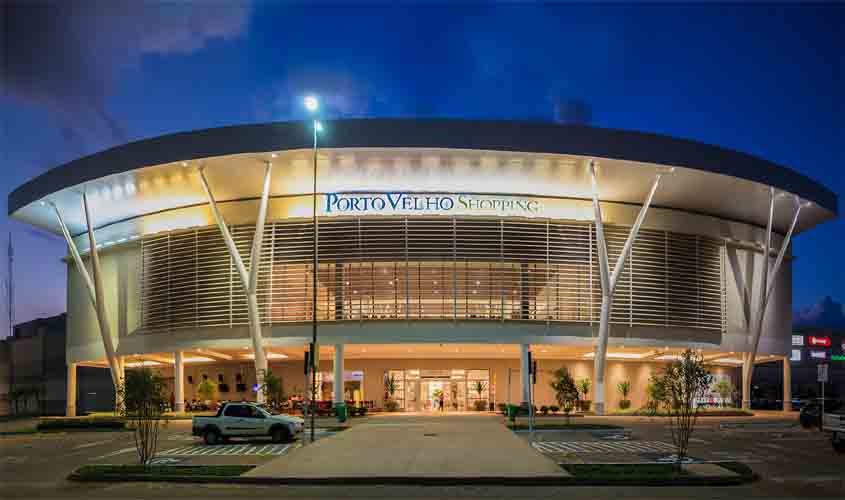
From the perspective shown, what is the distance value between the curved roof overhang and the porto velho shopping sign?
2.25ft

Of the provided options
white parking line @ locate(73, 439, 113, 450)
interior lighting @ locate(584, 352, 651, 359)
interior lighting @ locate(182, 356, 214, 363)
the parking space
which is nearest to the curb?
the parking space

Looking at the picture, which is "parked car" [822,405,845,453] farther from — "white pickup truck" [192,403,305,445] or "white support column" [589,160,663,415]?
"white support column" [589,160,663,415]

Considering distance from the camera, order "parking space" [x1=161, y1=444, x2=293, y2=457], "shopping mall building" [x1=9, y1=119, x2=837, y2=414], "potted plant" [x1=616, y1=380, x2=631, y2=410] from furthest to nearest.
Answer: "potted plant" [x1=616, y1=380, x2=631, y2=410] < "shopping mall building" [x1=9, y1=119, x2=837, y2=414] < "parking space" [x1=161, y1=444, x2=293, y2=457]

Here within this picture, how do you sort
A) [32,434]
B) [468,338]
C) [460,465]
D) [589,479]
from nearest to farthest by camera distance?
[589,479] → [460,465] → [32,434] → [468,338]

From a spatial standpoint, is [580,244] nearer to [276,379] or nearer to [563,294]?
[563,294]

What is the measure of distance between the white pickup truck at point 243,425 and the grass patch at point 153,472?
8.52 meters

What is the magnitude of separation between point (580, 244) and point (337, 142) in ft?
55.7

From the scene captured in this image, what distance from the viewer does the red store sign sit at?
118m

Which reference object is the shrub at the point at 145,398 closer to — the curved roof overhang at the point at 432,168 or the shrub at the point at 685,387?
the shrub at the point at 685,387

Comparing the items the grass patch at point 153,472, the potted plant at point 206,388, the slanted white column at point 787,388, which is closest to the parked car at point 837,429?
the grass patch at point 153,472

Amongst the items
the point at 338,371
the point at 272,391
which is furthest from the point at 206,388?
the point at 272,391

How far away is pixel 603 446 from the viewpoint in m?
28.6

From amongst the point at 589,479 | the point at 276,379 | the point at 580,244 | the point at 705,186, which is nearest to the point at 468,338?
the point at 580,244

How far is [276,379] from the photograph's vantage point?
45688mm
